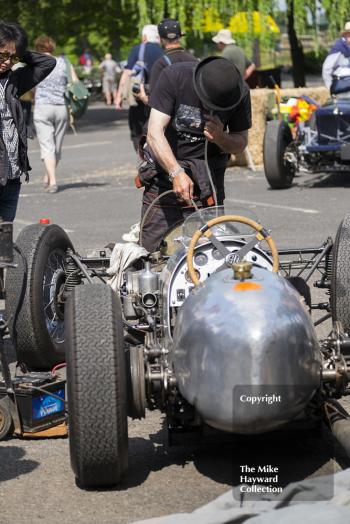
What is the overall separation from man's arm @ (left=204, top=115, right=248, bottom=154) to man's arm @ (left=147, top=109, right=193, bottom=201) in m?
0.25

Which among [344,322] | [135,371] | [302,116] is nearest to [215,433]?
[135,371]

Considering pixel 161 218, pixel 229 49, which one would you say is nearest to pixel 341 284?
pixel 161 218

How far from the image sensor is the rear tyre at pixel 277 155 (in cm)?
1547

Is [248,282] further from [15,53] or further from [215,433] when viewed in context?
[15,53]

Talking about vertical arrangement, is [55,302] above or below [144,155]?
below

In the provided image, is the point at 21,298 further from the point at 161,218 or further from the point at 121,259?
the point at 161,218

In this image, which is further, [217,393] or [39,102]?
[39,102]

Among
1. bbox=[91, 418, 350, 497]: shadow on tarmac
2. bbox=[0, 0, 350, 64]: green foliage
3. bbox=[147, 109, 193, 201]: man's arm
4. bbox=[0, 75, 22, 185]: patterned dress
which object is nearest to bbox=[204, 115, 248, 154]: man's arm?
bbox=[147, 109, 193, 201]: man's arm

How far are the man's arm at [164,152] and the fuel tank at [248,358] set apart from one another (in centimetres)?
224

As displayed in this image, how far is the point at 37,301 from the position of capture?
6.84m

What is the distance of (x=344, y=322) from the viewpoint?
21.0ft

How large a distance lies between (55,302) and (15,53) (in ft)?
6.02

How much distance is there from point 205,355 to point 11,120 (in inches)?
149

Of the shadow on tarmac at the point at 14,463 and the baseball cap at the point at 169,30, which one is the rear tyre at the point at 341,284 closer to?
the shadow on tarmac at the point at 14,463
